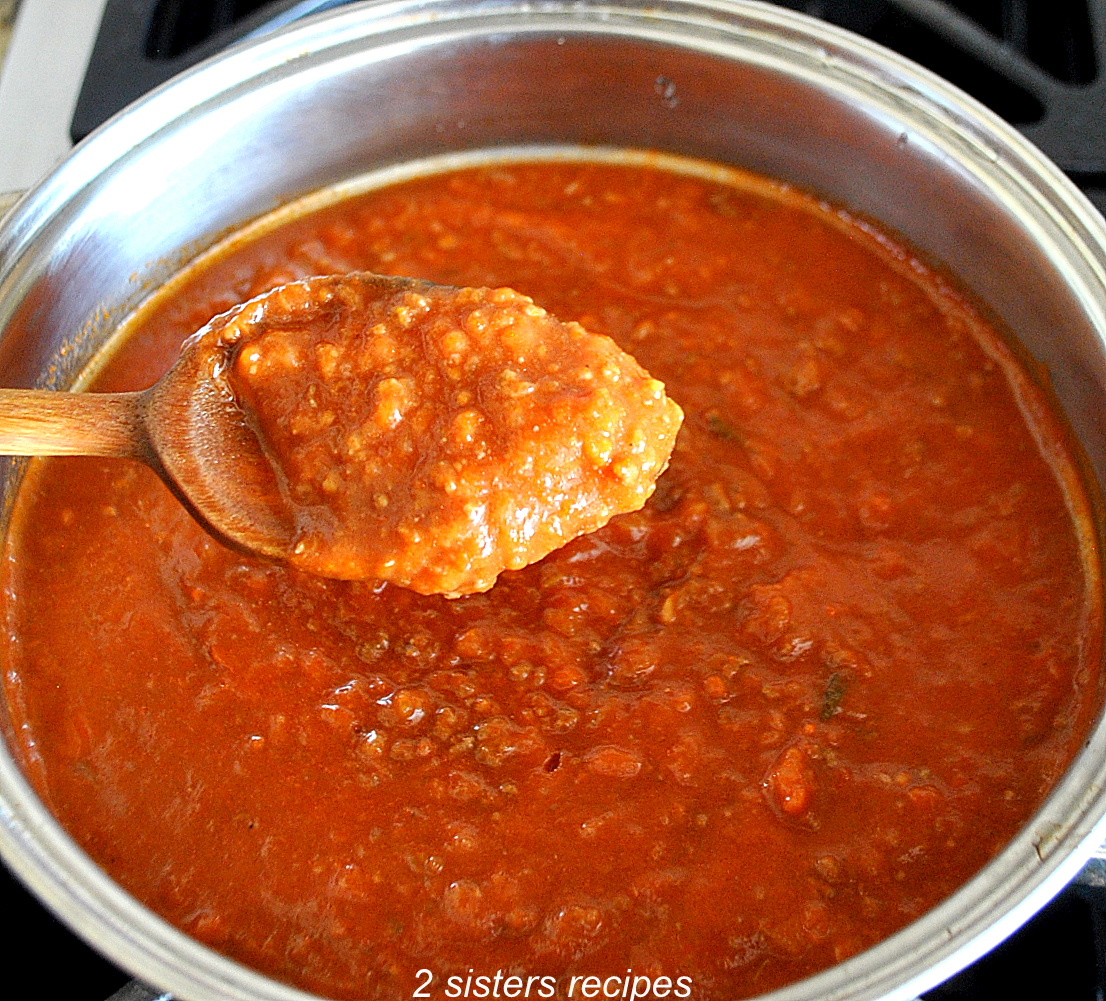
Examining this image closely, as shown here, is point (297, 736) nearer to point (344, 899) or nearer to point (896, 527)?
point (344, 899)

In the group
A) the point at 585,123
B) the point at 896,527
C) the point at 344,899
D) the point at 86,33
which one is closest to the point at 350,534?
the point at 344,899

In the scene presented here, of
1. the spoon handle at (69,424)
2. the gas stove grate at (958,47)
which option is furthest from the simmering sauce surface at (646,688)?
the gas stove grate at (958,47)

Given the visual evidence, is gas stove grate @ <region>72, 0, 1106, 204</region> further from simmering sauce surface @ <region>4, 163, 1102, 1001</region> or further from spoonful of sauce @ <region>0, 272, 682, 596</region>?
spoonful of sauce @ <region>0, 272, 682, 596</region>

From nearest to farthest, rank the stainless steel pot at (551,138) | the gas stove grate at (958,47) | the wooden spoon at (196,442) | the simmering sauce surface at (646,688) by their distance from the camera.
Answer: the simmering sauce surface at (646,688), the wooden spoon at (196,442), the stainless steel pot at (551,138), the gas stove grate at (958,47)

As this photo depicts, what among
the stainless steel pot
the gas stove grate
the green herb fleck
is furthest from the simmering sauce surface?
the gas stove grate

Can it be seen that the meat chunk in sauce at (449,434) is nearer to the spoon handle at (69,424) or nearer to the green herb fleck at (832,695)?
the spoon handle at (69,424)

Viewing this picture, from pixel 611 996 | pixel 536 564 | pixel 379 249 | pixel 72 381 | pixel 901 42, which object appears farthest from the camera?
pixel 901 42
